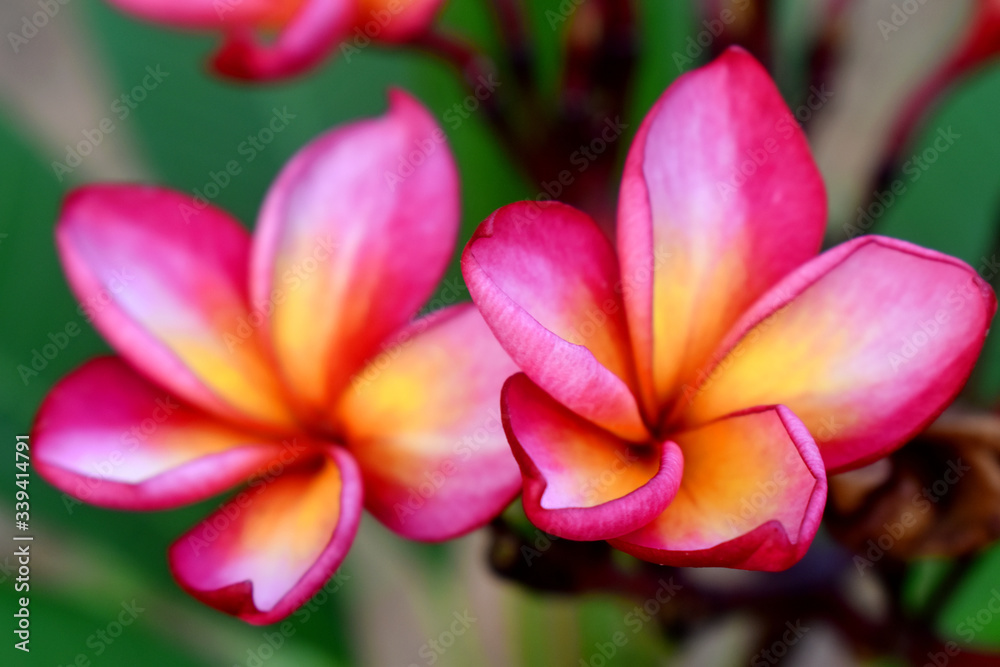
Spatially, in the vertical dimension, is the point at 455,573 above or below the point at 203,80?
below

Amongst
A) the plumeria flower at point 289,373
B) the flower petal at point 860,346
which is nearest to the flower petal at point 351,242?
the plumeria flower at point 289,373

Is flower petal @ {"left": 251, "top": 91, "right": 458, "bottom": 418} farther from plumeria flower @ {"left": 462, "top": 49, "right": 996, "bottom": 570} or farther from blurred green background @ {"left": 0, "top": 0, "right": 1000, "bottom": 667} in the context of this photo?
blurred green background @ {"left": 0, "top": 0, "right": 1000, "bottom": 667}

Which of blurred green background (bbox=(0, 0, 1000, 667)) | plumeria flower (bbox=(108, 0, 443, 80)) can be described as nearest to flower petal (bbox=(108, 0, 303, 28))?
plumeria flower (bbox=(108, 0, 443, 80))

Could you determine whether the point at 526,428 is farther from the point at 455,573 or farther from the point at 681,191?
the point at 455,573

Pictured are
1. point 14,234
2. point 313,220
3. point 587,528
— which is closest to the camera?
point 587,528

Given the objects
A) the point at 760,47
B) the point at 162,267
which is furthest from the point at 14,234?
the point at 760,47
